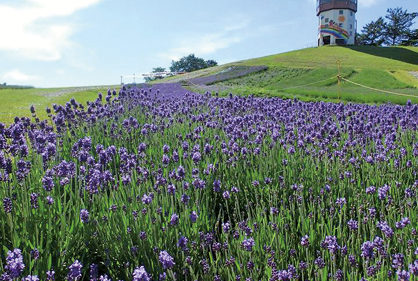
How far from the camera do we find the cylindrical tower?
196ft

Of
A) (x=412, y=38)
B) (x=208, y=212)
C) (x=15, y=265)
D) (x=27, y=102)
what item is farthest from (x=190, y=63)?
(x=15, y=265)

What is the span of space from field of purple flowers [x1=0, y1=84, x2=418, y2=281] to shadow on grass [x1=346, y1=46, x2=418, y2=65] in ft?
150

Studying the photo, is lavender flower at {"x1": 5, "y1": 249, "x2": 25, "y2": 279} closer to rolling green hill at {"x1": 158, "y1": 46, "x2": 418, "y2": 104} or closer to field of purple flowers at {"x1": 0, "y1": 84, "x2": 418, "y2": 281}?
field of purple flowers at {"x1": 0, "y1": 84, "x2": 418, "y2": 281}

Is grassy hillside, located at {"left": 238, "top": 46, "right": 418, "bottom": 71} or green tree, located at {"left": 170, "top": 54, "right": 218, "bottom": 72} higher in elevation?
green tree, located at {"left": 170, "top": 54, "right": 218, "bottom": 72}

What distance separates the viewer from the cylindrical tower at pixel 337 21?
59.7 meters

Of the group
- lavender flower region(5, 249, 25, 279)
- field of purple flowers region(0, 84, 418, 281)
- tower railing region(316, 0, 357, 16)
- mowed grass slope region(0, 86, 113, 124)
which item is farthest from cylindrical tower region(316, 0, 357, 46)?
lavender flower region(5, 249, 25, 279)

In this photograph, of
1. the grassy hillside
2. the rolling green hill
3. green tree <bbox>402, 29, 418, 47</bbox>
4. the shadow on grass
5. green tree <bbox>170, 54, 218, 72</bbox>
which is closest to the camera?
the rolling green hill

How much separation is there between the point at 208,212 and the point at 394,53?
54.0 meters

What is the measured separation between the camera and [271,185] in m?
4.45

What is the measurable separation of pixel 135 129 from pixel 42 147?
221 centimetres

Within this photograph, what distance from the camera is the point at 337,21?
197 ft

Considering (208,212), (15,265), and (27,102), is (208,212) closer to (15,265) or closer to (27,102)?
(15,265)

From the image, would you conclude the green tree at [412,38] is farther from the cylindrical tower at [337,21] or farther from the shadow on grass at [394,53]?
the shadow on grass at [394,53]

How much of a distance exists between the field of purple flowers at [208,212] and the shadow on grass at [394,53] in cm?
4564
